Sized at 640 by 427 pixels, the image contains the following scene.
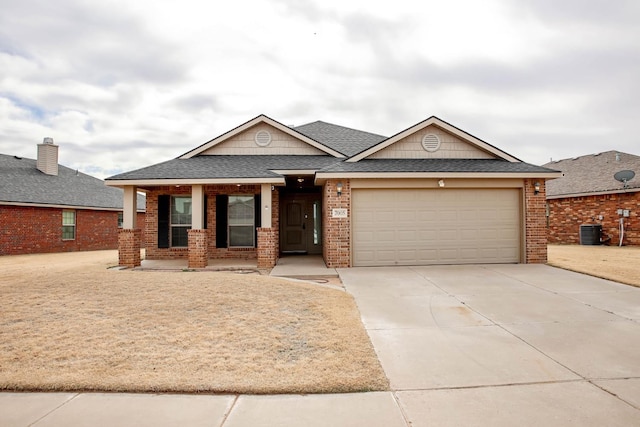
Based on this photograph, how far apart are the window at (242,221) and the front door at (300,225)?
1.99 meters

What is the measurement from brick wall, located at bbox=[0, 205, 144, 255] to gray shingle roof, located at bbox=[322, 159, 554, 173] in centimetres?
1534

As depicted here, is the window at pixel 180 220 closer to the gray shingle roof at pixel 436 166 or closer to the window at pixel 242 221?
the window at pixel 242 221

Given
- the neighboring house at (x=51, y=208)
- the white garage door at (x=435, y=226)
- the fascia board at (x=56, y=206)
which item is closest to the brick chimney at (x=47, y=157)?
the neighboring house at (x=51, y=208)

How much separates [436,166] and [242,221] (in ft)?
22.7

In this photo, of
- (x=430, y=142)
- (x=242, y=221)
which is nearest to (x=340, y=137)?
(x=430, y=142)

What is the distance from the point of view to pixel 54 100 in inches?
635

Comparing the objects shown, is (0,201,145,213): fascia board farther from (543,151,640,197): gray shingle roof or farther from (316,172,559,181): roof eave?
(543,151,640,197): gray shingle roof

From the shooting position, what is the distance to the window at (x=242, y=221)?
44.3 ft

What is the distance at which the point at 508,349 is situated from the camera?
4637 mm

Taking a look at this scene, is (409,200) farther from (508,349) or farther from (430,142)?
(508,349)

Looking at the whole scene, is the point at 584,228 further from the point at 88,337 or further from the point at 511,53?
the point at 88,337

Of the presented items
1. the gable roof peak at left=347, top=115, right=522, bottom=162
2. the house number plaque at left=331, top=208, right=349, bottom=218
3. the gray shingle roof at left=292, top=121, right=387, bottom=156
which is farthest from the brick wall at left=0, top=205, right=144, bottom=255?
the gable roof peak at left=347, top=115, right=522, bottom=162

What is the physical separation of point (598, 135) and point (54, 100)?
110 feet

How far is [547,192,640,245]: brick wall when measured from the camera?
17016mm
